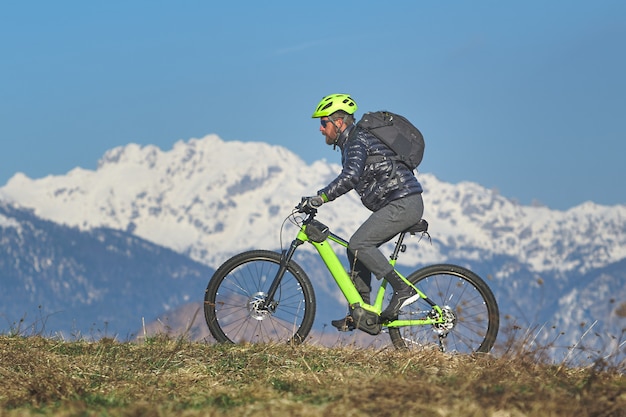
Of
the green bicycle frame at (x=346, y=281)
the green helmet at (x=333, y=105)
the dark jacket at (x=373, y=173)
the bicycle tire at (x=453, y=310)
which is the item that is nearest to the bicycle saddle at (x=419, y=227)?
the green bicycle frame at (x=346, y=281)

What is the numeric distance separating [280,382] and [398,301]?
314 cm

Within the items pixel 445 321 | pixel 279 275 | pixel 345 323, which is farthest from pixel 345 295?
pixel 445 321

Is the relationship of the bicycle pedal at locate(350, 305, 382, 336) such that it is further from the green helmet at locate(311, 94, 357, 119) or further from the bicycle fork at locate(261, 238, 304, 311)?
the green helmet at locate(311, 94, 357, 119)

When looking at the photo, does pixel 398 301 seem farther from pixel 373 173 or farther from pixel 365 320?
pixel 373 173

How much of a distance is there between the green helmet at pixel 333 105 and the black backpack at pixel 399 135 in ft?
0.78

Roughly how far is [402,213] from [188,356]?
9.72 feet

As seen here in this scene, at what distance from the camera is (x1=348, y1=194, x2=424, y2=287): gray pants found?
12.5 meters

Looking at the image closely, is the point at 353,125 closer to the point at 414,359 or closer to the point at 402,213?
the point at 402,213

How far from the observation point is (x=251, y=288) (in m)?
13.6

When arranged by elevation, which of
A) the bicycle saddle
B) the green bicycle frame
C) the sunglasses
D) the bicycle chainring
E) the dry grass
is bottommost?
the dry grass

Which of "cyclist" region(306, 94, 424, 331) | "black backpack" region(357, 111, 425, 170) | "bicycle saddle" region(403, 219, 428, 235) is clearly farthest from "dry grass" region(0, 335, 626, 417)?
"black backpack" region(357, 111, 425, 170)

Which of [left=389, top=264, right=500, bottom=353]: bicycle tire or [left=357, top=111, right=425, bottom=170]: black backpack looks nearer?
[left=357, top=111, right=425, bottom=170]: black backpack

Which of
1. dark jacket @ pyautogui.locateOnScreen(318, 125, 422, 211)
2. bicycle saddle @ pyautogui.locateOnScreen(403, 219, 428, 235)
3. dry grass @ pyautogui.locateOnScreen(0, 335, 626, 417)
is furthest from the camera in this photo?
bicycle saddle @ pyautogui.locateOnScreen(403, 219, 428, 235)

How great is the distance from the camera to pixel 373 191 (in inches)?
500
